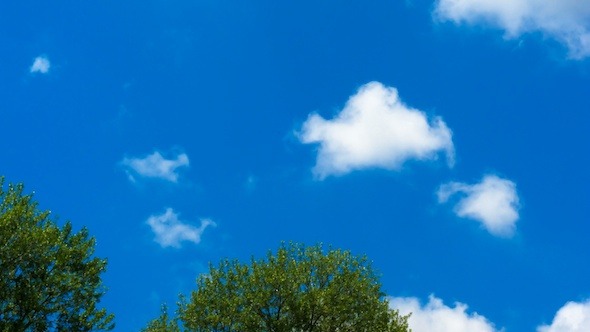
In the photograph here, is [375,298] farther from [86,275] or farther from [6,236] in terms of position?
[6,236]

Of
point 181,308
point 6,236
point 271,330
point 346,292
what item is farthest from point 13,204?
point 346,292

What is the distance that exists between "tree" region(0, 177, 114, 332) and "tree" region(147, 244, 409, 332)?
448 inches

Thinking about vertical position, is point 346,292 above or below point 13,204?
below

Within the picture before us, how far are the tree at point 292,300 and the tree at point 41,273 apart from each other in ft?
37.4

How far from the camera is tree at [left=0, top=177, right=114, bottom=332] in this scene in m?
55.6

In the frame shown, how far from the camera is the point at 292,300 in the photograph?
65.4 meters

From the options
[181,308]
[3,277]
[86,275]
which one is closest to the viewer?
[3,277]

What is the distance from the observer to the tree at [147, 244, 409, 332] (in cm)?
6481

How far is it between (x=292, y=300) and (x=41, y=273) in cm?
2293

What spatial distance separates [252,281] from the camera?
67312 millimetres

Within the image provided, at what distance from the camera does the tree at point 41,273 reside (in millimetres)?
55594

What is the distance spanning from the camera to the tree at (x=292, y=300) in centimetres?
6481

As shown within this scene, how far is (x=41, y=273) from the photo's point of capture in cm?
5725

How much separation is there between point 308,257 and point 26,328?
28524 millimetres
